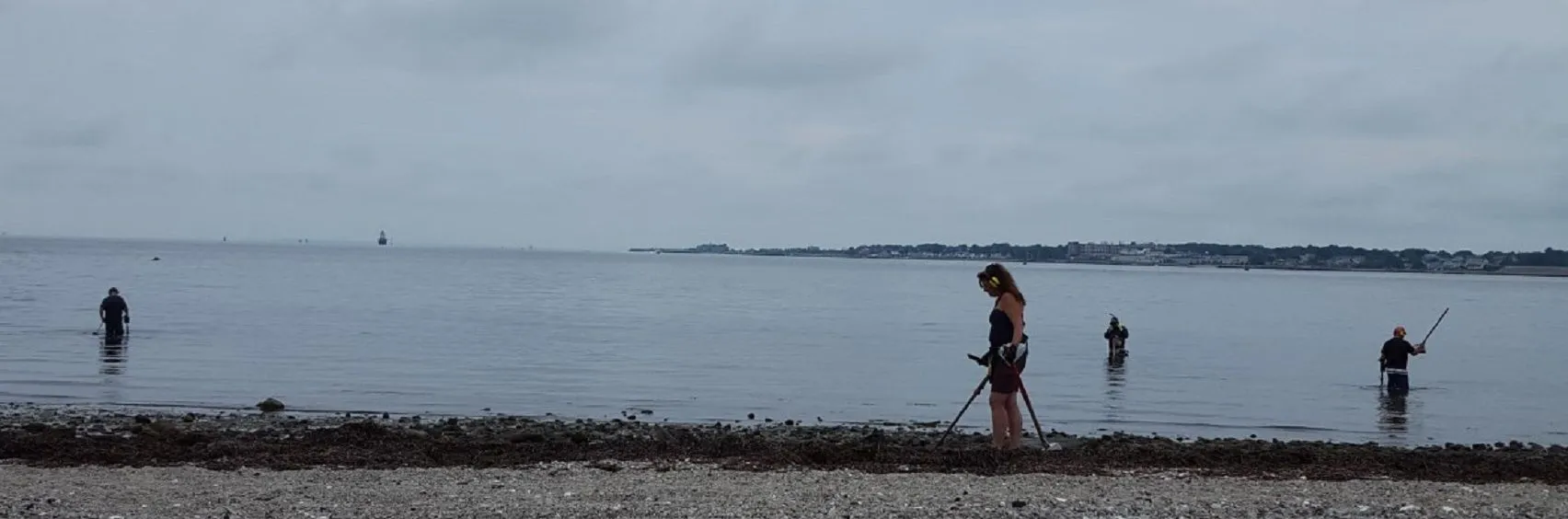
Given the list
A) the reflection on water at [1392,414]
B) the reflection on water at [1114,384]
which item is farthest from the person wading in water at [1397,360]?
the reflection on water at [1114,384]

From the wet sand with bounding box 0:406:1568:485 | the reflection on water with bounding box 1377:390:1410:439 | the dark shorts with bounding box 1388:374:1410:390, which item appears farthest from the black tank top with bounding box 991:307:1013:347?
the dark shorts with bounding box 1388:374:1410:390

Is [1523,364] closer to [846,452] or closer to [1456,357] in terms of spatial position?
[1456,357]

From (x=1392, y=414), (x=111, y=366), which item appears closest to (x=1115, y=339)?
(x=1392, y=414)

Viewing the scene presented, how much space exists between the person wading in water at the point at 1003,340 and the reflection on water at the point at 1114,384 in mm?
8471

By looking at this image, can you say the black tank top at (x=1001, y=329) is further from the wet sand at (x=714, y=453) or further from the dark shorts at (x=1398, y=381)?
the dark shorts at (x=1398, y=381)

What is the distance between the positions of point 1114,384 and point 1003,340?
49.2ft

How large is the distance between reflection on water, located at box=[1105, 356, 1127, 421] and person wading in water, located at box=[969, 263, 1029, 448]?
8471 mm

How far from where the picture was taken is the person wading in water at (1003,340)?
11.1m

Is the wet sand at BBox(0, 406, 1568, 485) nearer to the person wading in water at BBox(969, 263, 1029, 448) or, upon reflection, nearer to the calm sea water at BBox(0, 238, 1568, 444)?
the person wading in water at BBox(969, 263, 1029, 448)

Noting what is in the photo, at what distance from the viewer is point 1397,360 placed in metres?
23.2

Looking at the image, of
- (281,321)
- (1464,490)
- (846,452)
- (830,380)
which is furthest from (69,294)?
(1464,490)

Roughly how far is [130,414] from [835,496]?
11621mm

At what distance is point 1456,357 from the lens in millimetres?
35312

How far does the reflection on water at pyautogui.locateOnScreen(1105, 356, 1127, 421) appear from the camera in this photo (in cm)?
2072
